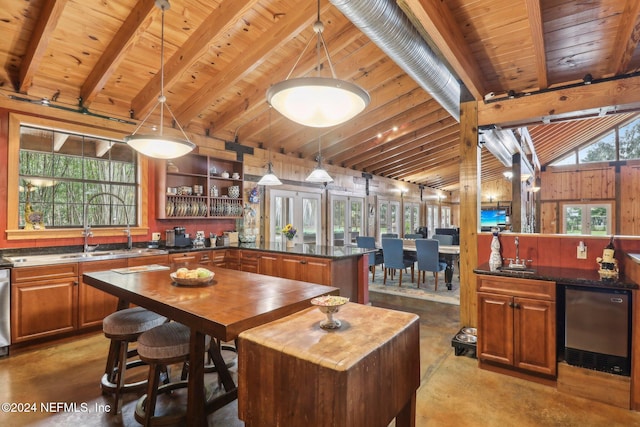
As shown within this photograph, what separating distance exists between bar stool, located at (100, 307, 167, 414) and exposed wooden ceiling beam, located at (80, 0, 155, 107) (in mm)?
2490

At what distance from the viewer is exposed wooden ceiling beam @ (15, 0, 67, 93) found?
8.73 feet

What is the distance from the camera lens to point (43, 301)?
321 centimetres

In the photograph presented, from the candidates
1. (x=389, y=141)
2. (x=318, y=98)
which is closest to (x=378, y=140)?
(x=389, y=141)

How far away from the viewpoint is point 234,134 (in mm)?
5711

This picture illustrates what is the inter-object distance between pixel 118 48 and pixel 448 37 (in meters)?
3.10

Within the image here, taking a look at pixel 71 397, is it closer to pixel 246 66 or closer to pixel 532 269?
pixel 246 66

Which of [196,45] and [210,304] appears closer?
[210,304]

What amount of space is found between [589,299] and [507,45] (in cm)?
219

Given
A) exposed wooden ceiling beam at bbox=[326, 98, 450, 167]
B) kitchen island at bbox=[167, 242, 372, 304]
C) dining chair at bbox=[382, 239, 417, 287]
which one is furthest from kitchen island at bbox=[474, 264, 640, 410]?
exposed wooden ceiling beam at bbox=[326, 98, 450, 167]

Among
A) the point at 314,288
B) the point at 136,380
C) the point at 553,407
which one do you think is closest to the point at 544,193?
the point at 553,407

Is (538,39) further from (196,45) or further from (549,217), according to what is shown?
(549,217)

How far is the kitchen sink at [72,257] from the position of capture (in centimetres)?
316

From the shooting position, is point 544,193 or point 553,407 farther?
point 544,193

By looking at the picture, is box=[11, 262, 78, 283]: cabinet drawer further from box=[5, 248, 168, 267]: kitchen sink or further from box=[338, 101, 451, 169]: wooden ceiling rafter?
box=[338, 101, 451, 169]: wooden ceiling rafter
